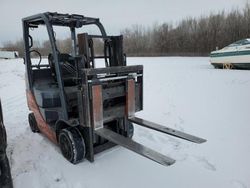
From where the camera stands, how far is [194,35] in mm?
27453

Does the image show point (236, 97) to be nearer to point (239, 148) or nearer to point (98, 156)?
point (239, 148)

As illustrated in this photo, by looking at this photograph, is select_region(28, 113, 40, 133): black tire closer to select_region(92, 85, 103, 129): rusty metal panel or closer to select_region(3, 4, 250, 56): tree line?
select_region(92, 85, 103, 129): rusty metal panel

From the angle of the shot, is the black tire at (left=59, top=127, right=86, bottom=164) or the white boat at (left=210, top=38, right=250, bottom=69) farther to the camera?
the white boat at (left=210, top=38, right=250, bottom=69)

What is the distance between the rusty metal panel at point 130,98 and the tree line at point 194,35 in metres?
23.5

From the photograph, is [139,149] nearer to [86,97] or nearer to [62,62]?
[86,97]

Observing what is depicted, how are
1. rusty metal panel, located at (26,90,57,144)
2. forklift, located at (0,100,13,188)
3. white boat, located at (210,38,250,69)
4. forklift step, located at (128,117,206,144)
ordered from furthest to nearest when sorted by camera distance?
white boat, located at (210,38,250,69)
rusty metal panel, located at (26,90,57,144)
forklift step, located at (128,117,206,144)
forklift, located at (0,100,13,188)

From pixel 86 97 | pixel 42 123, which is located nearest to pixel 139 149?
pixel 86 97

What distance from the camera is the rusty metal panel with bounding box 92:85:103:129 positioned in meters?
2.68

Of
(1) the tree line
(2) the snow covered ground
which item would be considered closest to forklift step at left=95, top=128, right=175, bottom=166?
(2) the snow covered ground

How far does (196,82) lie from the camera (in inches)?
338

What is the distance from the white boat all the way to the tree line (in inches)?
476

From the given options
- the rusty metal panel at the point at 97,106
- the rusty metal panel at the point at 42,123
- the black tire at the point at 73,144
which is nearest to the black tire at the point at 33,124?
the rusty metal panel at the point at 42,123

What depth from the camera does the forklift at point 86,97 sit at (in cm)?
270

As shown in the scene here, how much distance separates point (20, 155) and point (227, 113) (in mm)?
4200
